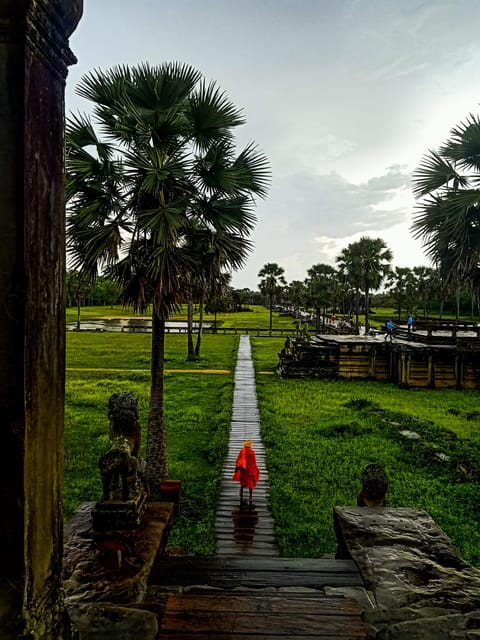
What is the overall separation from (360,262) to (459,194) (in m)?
36.8

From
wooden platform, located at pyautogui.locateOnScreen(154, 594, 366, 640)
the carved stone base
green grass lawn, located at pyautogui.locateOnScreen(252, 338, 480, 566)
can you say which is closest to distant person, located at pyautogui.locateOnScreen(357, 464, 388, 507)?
green grass lawn, located at pyautogui.locateOnScreen(252, 338, 480, 566)

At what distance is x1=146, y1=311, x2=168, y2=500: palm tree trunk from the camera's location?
801 centimetres

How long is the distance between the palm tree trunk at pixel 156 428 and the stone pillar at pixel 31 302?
19.6ft

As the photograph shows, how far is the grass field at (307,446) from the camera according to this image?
24.6ft

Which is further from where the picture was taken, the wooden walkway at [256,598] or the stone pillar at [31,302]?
the wooden walkway at [256,598]

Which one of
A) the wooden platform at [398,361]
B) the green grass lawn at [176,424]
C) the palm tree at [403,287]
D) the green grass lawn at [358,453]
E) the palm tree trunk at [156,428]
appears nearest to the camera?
the green grass lawn at [358,453]

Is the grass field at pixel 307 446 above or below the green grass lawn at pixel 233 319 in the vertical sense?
below

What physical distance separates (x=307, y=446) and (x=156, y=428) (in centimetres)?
455

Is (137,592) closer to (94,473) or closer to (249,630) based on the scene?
(249,630)

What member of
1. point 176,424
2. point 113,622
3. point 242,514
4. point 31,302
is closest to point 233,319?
point 176,424

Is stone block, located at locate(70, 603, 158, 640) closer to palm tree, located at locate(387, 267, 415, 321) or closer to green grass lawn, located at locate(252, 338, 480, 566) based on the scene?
green grass lawn, located at locate(252, 338, 480, 566)

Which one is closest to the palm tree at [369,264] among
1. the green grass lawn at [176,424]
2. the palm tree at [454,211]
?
the green grass lawn at [176,424]

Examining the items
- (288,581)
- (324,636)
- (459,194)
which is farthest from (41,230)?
(459,194)

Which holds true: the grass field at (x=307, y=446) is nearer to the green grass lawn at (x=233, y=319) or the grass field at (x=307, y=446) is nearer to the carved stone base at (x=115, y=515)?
the carved stone base at (x=115, y=515)
